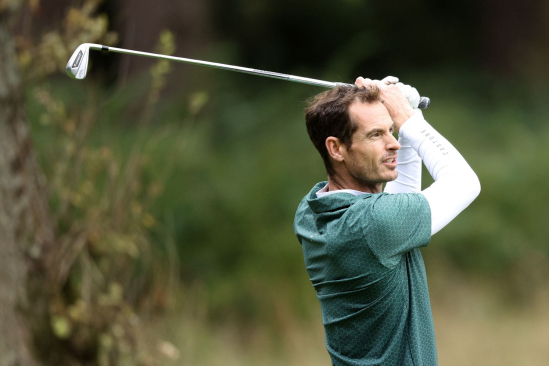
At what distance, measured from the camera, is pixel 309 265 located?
2.44 meters

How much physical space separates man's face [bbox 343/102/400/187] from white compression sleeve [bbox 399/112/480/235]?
0.21ft

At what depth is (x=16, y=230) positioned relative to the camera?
4285 millimetres

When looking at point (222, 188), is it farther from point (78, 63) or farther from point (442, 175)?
point (442, 175)

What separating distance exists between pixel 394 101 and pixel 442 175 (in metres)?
0.30

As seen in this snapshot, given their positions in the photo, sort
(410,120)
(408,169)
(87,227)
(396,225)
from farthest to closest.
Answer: (87,227) → (408,169) → (410,120) → (396,225)

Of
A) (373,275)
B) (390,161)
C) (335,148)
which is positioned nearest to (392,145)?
(390,161)

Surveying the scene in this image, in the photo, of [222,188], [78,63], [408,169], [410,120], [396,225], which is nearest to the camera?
[396,225]

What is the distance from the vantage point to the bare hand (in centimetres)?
237

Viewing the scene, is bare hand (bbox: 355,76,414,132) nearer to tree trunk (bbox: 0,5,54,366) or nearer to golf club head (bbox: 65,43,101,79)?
golf club head (bbox: 65,43,101,79)

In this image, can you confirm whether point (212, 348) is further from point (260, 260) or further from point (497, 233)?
point (497, 233)

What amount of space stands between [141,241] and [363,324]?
2.75 m

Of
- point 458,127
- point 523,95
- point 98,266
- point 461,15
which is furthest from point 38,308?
point 461,15

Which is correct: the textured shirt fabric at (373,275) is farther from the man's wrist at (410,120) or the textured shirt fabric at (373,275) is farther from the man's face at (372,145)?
the man's wrist at (410,120)

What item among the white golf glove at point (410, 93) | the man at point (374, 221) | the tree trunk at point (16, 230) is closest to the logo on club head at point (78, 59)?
the man at point (374, 221)
